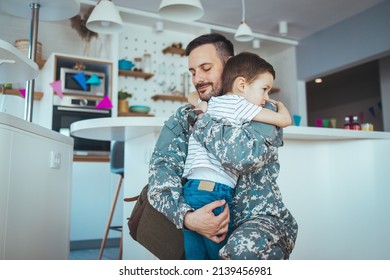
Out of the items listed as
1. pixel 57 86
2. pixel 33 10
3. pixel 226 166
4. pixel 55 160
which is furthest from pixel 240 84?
pixel 57 86

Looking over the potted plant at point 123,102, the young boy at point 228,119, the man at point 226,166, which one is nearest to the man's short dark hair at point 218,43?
the man at point 226,166

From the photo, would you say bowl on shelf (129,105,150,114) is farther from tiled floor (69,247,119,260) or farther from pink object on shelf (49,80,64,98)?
tiled floor (69,247,119,260)

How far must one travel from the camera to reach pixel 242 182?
109 cm

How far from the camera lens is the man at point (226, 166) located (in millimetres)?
974

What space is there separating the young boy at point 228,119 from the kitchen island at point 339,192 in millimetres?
1234

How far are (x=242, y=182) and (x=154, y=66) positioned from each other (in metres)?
3.84

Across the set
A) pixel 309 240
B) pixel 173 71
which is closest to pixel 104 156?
pixel 173 71

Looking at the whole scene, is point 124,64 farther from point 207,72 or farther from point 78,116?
point 207,72

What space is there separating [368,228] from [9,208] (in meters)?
1.92

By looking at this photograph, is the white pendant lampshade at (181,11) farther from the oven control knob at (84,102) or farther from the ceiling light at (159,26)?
the ceiling light at (159,26)

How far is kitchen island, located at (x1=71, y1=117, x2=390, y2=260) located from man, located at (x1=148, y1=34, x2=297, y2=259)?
1096mm

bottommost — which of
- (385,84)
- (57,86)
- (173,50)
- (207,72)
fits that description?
(207,72)

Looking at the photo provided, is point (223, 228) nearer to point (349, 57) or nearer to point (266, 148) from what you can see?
point (266, 148)
